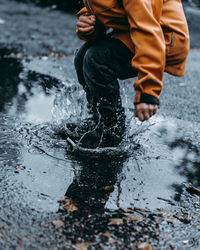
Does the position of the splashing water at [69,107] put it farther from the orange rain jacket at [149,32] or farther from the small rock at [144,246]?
the small rock at [144,246]

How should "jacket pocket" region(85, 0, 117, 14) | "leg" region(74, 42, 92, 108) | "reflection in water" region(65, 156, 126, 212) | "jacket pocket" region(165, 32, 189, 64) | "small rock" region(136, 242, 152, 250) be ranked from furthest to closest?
"leg" region(74, 42, 92, 108) < "jacket pocket" region(165, 32, 189, 64) < "jacket pocket" region(85, 0, 117, 14) < "reflection in water" region(65, 156, 126, 212) < "small rock" region(136, 242, 152, 250)

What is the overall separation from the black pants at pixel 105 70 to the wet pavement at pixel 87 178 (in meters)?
0.30

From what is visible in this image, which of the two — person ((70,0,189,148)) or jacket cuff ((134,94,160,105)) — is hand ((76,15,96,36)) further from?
jacket cuff ((134,94,160,105))

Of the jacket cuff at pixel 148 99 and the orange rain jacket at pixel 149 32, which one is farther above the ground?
the orange rain jacket at pixel 149 32

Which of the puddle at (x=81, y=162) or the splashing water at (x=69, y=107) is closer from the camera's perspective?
the puddle at (x=81, y=162)

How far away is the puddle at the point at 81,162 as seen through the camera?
6.72ft

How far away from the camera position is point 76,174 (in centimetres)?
224

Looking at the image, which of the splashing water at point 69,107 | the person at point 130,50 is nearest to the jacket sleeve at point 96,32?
the person at point 130,50

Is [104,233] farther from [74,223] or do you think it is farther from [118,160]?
[118,160]

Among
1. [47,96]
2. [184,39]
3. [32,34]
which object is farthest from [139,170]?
[32,34]

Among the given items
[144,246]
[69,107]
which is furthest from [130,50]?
[144,246]

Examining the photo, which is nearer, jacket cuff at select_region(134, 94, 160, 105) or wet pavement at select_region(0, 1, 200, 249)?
wet pavement at select_region(0, 1, 200, 249)

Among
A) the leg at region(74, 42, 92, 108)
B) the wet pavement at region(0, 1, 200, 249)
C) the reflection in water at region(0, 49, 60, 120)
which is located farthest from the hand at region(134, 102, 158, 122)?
the reflection in water at region(0, 49, 60, 120)

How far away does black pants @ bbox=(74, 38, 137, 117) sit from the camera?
2414mm
